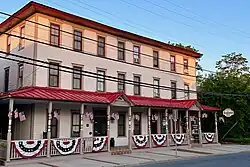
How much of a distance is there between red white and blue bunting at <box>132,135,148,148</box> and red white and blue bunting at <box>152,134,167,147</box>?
95 cm

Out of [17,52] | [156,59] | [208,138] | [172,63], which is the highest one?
[156,59]

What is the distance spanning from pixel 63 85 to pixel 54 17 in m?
4.85

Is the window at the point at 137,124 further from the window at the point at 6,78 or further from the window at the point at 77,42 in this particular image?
the window at the point at 6,78

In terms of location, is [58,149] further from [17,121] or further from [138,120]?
[138,120]

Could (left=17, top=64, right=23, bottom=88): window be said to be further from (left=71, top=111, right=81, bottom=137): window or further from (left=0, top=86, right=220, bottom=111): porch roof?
(left=71, top=111, right=81, bottom=137): window

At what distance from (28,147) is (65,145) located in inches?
92.9

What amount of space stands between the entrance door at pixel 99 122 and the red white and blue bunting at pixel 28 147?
680cm

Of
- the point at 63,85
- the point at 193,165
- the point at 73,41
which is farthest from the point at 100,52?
the point at 193,165

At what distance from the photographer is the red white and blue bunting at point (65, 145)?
1775 cm

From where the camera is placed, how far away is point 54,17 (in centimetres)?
2172

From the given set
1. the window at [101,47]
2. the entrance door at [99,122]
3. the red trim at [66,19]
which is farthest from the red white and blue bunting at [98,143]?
the red trim at [66,19]

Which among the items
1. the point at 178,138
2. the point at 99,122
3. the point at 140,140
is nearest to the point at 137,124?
the point at 178,138

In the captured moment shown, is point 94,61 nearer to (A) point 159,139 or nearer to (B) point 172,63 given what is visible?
(A) point 159,139

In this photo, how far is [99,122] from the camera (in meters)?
24.0
